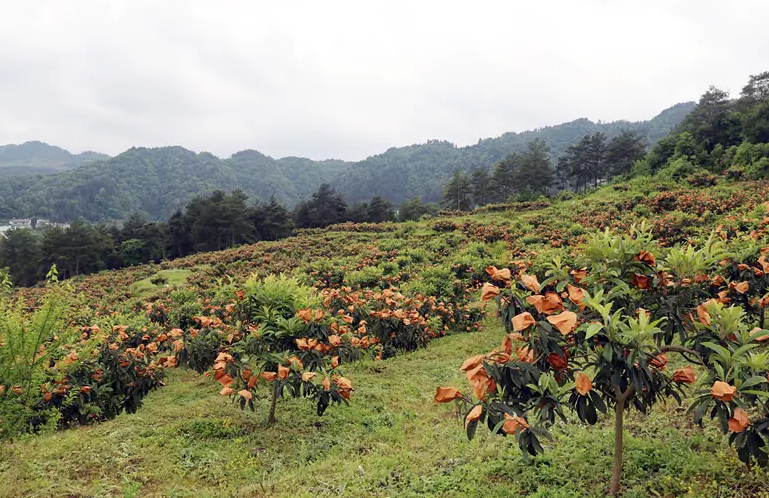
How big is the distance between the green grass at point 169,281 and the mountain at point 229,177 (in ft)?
274

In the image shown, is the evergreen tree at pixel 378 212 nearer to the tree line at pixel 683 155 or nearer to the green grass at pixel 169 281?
the tree line at pixel 683 155

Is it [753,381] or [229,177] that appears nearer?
[753,381]

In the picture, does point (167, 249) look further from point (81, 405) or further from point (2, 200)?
point (2, 200)

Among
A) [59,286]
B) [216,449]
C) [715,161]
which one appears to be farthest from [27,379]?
[715,161]

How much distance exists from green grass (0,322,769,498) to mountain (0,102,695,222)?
3848 inches

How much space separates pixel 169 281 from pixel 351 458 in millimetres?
18485

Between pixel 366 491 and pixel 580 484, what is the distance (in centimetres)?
166

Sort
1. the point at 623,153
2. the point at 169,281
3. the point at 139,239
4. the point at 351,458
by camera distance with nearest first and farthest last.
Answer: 1. the point at 351,458
2. the point at 169,281
3. the point at 139,239
4. the point at 623,153

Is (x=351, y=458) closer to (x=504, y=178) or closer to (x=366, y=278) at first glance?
(x=366, y=278)

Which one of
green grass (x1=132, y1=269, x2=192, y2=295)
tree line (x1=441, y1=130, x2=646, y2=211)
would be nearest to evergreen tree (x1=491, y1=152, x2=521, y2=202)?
tree line (x1=441, y1=130, x2=646, y2=211)

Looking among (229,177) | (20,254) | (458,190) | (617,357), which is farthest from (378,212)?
(229,177)

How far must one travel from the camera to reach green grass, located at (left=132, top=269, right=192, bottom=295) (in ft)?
60.2

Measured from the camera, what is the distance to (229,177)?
132 m

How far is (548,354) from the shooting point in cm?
234
